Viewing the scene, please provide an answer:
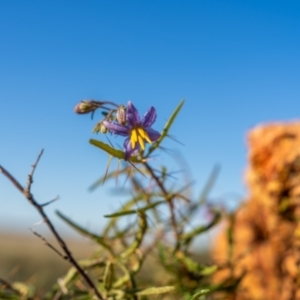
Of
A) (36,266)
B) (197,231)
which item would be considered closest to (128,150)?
(197,231)

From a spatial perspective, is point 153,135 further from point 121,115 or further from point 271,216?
point 271,216

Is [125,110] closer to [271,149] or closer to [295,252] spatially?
[295,252]

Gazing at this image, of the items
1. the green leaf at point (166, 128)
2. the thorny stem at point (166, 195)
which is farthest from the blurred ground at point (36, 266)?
the green leaf at point (166, 128)

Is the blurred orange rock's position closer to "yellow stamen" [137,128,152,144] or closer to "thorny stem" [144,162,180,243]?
"thorny stem" [144,162,180,243]

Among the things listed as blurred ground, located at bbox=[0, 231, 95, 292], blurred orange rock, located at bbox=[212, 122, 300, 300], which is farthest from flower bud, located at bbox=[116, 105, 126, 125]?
blurred orange rock, located at bbox=[212, 122, 300, 300]

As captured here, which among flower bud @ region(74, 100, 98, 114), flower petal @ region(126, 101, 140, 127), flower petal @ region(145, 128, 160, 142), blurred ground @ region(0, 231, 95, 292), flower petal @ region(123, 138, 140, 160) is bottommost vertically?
blurred ground @ region(0, 231, 95, 292)

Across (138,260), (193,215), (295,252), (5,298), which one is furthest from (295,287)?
(5,298)
